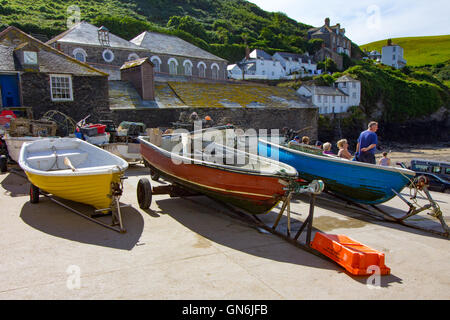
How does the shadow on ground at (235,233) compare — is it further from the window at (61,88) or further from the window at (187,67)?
the window at (187,67)

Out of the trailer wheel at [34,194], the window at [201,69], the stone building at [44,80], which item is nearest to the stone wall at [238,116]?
the stone building at [44,80]

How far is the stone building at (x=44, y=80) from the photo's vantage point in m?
16.4

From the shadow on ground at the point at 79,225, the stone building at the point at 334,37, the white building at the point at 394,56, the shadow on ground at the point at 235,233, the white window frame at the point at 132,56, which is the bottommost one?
the shadow on ground at the point at 235,233

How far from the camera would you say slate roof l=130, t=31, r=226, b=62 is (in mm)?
39000

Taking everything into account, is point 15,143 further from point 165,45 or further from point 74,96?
point 165,45

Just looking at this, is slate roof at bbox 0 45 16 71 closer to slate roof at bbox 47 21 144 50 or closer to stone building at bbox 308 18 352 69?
slate roof at bbox 47 21 144 50

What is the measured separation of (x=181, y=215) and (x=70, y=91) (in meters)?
13.9

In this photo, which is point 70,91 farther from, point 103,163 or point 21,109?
point 103,163

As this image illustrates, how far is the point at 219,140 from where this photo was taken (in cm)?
909

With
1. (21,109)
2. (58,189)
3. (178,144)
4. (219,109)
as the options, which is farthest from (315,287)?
(219,109)

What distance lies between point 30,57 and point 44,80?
3.95 ft

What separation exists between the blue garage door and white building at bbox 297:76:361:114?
3516 cm

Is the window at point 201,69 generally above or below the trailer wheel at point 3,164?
above

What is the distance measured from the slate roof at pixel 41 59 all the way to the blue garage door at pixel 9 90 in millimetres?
541
